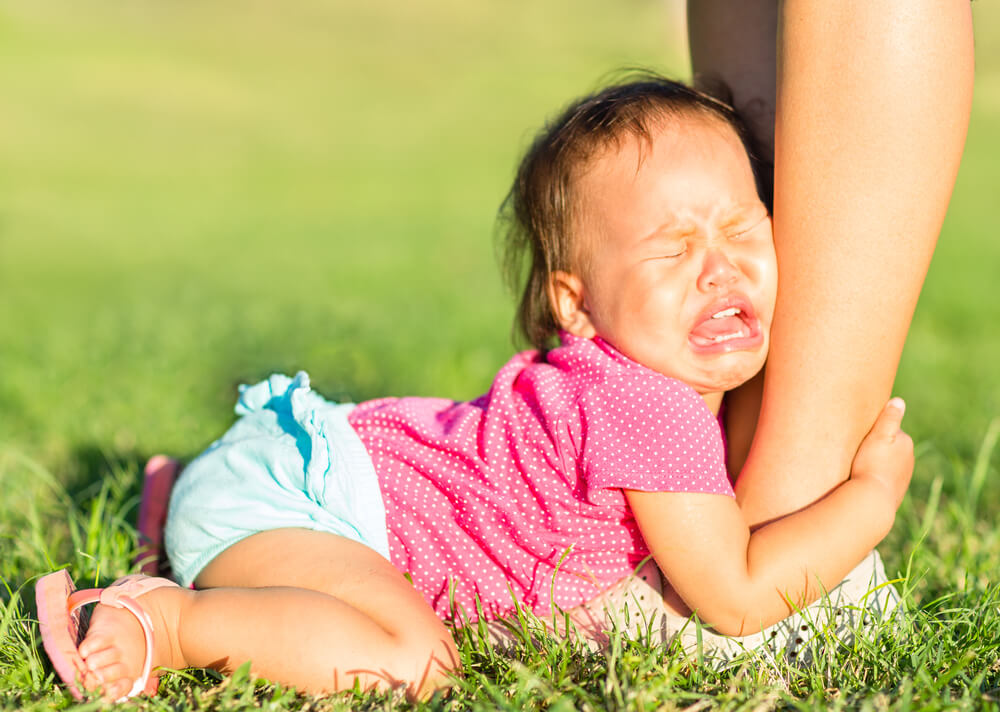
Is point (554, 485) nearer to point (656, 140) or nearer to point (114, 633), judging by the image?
point (656, 140)

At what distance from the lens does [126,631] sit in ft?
6.08

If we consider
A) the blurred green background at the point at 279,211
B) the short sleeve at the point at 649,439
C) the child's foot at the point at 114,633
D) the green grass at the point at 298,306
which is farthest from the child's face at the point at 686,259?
the child's foot at the point at 114,633

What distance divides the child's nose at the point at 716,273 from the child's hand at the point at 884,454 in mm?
417

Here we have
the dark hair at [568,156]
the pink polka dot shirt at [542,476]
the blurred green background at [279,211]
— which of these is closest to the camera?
the pink polka dot shirt at [542,476]

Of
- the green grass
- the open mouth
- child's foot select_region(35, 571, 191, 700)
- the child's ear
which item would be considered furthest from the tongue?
child's foot select_region(35, 571, 191, 700)

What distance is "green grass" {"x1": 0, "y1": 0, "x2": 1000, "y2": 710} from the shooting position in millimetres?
1906

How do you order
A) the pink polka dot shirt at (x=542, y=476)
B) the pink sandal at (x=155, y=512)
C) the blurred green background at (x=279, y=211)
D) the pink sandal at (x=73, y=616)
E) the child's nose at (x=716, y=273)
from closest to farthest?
1. the pink sandal at (x=73, y=616)
2. the pink polka dot shirt at (x=542, y=476)
3. the child's nose at (x=716, y=273)
4. the pink sandal at (x=155, y=512)
5. the blurred green background at (x=279, y=211)

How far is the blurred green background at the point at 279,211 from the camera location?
4461mm

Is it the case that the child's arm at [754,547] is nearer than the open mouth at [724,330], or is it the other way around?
the child's arm at [754,547]

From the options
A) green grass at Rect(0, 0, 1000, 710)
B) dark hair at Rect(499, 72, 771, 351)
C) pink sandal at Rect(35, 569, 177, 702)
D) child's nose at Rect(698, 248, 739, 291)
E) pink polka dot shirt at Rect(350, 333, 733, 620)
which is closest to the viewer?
pink sandal at Rect(35, 569, 177, 702)

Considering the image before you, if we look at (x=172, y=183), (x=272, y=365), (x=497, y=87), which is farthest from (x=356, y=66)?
(x=272, y=365)

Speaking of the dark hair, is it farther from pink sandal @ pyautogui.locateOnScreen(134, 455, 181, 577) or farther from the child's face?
pink sandal @ pyautogui.locateOnScreen(134, 455, 181, 577)

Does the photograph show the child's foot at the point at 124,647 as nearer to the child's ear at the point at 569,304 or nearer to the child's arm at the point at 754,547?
the child's arm at the point at 754,547

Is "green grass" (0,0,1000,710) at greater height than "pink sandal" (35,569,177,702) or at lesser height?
lesser
